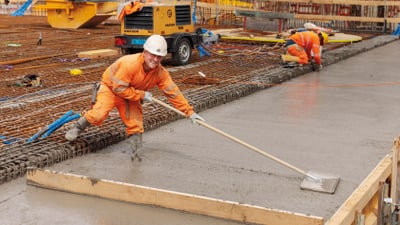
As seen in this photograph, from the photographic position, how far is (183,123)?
8.13 m

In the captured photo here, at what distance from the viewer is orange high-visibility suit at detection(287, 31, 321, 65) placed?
12.5 m

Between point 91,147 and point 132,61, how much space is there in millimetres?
1295

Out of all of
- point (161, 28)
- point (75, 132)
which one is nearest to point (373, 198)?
point (75, 132)

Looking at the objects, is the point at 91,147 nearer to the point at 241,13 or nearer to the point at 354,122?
the point at 354,122

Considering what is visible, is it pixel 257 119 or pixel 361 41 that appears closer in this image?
pixel 257 119

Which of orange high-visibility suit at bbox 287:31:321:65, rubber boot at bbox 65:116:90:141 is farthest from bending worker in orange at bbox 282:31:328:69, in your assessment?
rubber boot at bbox 65:116:90:141

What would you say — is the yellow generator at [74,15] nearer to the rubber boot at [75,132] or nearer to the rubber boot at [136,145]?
the rubber boot at [75,132]

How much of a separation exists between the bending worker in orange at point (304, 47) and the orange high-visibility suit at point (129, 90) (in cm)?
708

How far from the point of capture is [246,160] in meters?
6.41

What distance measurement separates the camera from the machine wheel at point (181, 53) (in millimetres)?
12491

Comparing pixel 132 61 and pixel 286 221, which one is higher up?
pixel 132 61

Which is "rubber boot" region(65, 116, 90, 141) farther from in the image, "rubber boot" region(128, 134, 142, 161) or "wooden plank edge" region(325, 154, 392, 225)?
"wooden plank edge" region(325, 154, 392, 225)

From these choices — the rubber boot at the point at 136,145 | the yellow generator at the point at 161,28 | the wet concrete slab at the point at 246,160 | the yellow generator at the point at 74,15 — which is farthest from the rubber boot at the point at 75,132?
the yellow generator at the point at 74,15

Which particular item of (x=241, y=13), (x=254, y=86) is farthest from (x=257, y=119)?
(x=241, y=13)
